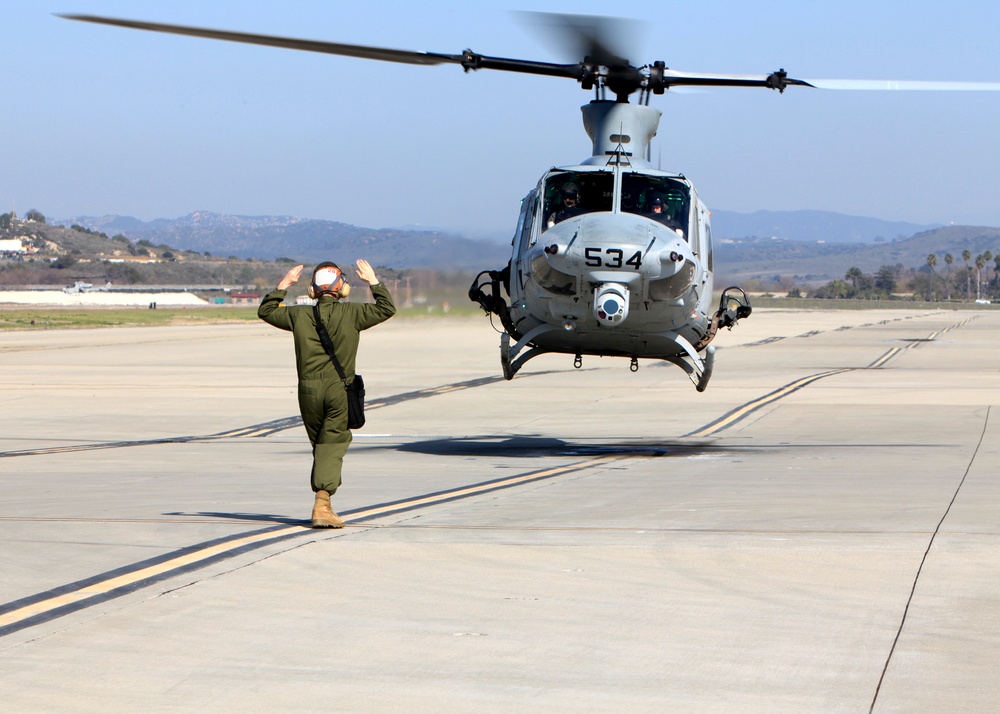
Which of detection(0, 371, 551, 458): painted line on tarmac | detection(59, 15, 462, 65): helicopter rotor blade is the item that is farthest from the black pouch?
detection(0, 371, 551, 458): painted line on tarmac

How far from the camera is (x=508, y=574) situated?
8.21m

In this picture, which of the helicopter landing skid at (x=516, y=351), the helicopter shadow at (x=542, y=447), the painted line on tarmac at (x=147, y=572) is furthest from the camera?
the helicopter shadow at (x=542, y=447)

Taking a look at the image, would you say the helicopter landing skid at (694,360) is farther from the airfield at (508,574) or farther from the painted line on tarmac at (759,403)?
the painted line on tarmac at (759,403)

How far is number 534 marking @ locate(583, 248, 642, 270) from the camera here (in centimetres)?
1510

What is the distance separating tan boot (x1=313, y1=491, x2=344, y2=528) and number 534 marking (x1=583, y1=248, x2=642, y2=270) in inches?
242

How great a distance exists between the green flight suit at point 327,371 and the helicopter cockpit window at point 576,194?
267 inches

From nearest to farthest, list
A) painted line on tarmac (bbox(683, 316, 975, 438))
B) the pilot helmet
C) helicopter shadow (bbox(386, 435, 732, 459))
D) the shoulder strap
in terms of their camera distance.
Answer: the shoulder strap, the pilot helmet, helicopter shadow (bbox(386, 435, 732, 459)), painted line on tarmac (bbox(683, 316, 975, 438))

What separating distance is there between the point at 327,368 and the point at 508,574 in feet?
8.29

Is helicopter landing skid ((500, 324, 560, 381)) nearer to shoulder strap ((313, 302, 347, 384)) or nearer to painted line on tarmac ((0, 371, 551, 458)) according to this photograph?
painted line on tarmac ((0, 371, 551, 458))

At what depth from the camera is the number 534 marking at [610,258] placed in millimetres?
15102

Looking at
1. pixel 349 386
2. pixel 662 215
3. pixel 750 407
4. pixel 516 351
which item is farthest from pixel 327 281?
pixel 750 407

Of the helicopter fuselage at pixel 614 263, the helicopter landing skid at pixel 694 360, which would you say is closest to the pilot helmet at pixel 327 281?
the helicopter fuselage at pixel 614 263

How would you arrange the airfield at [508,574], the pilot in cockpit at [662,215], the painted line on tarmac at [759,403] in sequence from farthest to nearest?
the painted line on tarmac at [759,403] < the pilot in cockpit at [662,215] < the airfield at [508,574]

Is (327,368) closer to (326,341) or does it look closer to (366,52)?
(326,341)
